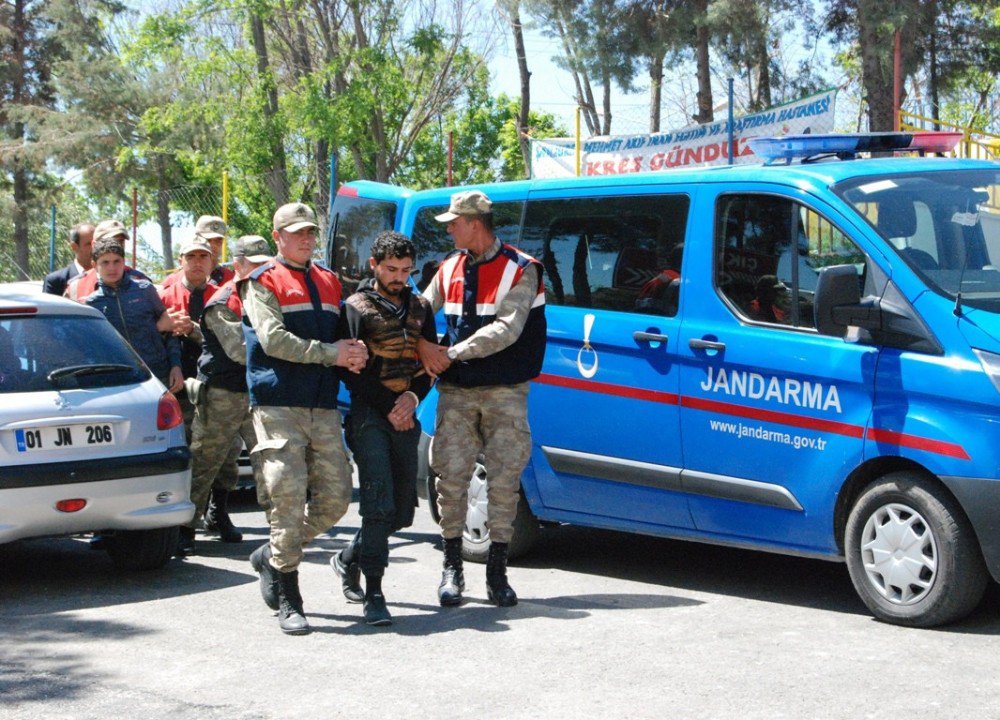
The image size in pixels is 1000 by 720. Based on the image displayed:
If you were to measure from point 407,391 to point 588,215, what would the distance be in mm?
1566

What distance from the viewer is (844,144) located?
7039 mm

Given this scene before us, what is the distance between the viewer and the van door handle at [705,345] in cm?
636

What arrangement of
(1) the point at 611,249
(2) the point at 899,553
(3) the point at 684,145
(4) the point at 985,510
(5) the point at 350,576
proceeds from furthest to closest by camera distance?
(3) the point at 684,145 < (1) the point at 611,249 < (5) the point at 350,576 < (2) the point at 899,553 < (4) the point at 985,510

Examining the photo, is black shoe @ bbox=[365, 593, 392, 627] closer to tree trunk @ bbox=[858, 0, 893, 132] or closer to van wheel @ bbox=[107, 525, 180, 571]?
van wheel @ bbox=[107, 525, 180, 571]

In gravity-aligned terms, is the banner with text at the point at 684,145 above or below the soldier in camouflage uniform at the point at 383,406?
above

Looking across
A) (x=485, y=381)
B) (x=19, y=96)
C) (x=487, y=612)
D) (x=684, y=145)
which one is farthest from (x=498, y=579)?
(x=19, y=96)

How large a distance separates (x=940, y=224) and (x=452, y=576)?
2762 mm

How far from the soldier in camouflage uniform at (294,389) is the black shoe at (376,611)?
0.28 meters

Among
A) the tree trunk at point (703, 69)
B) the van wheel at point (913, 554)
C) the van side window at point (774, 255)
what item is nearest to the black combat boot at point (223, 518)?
the van side window at point (774, 255)

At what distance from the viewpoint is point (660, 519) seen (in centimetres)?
672

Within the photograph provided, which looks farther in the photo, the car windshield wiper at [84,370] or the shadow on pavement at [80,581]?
the car windshield wiper at [84,370]

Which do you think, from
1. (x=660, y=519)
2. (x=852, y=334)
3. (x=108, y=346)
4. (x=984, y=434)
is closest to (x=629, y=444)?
(x=660, y=519)

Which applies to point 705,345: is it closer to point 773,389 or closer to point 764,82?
point 773,389

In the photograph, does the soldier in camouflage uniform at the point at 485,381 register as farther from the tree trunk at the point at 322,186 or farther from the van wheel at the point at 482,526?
the tree trunk at the point at 322,186
